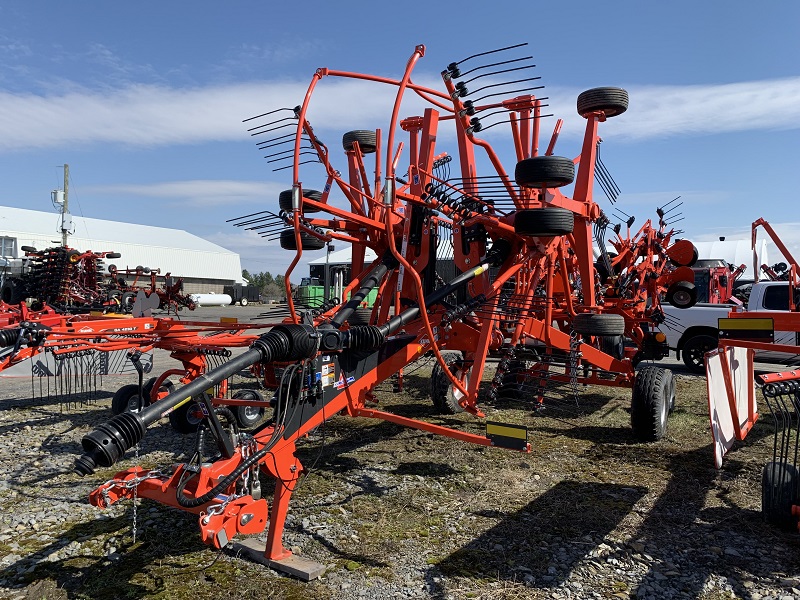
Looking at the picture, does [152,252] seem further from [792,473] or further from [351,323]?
[792,473]

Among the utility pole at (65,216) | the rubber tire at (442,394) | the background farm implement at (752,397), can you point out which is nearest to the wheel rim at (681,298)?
the rubber tire at (442,394)

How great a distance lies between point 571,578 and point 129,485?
2.64 m

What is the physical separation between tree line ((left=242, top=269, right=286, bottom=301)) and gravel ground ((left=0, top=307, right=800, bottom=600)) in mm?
51587

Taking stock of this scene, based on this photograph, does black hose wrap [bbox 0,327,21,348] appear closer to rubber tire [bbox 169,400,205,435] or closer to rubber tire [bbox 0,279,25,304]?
rubber tire [bbox 169,400,205,435]

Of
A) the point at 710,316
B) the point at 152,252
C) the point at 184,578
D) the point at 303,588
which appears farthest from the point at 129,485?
the point at 152,252

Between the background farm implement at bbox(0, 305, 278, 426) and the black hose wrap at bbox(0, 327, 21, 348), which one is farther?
the background farm implement at bbox(0, 305, 278, 426)

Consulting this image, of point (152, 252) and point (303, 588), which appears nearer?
point (303, 588)

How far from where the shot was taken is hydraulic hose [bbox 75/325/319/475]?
301 centimetres

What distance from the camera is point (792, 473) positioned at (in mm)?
4449

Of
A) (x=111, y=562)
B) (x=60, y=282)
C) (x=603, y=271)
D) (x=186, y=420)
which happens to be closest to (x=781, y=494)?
(x=111, y=562)

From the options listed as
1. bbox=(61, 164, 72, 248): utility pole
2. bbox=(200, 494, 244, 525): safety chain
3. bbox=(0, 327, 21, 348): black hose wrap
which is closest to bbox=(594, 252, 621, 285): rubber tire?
bbox=(200, 494, 244, 525): safety chain

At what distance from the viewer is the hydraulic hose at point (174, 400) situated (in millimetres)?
3012

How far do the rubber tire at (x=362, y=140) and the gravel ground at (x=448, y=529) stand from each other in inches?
135

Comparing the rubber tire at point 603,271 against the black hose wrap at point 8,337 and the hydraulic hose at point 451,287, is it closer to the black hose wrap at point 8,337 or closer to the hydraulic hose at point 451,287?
the hydraulic hose at point 451,287
